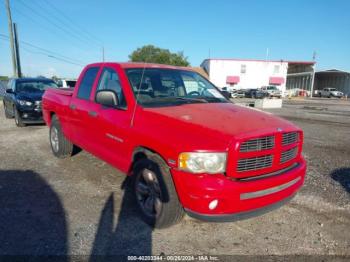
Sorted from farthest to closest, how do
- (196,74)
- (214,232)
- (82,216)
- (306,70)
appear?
1. (306,70)
2. (196,74)
3. (82,216)
4. (214,232)

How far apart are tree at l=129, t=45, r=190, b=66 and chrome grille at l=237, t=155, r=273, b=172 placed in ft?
172

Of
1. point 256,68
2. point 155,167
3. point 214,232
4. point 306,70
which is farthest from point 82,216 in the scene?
point 306,70

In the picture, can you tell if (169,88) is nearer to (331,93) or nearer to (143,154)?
(143,154)

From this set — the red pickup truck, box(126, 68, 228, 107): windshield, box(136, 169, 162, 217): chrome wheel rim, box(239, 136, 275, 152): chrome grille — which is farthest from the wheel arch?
box(239, 136, 275, 152): chrome grille

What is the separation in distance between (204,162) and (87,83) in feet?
9.82

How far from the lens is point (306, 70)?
185 feet

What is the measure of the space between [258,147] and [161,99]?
1.52m

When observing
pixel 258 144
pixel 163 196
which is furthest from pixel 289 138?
pixel 163 196

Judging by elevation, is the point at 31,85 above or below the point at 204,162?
above

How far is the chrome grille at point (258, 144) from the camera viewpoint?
270 cm

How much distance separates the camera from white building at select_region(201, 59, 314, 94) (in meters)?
50.1

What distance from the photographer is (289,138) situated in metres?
3.18

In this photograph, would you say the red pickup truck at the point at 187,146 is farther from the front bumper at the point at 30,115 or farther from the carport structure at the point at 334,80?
the carport structure at the point at 334,80

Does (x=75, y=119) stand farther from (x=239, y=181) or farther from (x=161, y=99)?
(x=239, y=181)
